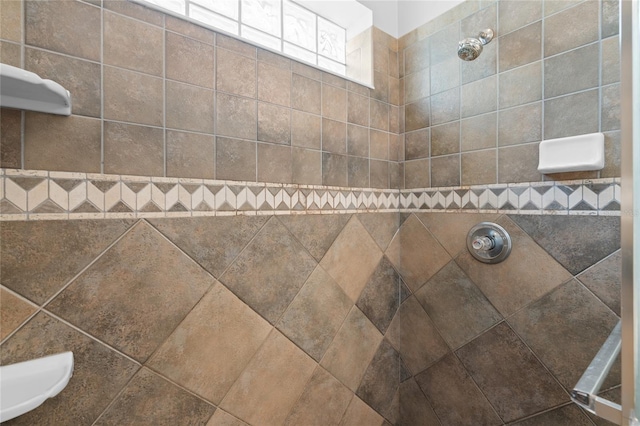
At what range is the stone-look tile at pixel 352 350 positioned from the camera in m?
1.32

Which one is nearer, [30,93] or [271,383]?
[30,93]

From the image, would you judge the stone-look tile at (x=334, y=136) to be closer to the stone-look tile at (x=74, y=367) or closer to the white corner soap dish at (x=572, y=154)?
the white corner soap dish at (x=572, y=154)

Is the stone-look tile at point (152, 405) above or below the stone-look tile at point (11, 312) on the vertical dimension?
below

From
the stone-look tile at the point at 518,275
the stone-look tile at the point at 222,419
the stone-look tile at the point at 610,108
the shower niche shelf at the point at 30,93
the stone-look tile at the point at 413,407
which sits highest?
the stone-look tile at the point at 610,108

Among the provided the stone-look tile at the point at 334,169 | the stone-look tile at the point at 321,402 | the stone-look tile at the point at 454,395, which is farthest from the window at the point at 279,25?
the stone-look tile at the point at 454,395

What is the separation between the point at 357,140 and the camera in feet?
4.64

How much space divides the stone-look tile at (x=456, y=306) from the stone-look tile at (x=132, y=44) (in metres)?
1.45

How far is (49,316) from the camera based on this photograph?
0.75m

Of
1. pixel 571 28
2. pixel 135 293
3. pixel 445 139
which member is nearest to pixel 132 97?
pixel 135 293

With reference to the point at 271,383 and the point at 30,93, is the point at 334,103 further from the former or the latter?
the point at 271,383

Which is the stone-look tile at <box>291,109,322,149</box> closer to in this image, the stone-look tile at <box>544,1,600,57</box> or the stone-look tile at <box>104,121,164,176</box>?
the stone-look tile at <box>104,121,164,176</box>

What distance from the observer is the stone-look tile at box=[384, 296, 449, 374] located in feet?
4.76

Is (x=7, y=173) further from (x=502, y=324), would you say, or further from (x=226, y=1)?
(x=502, y=324)

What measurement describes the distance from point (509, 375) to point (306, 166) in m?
1.23
